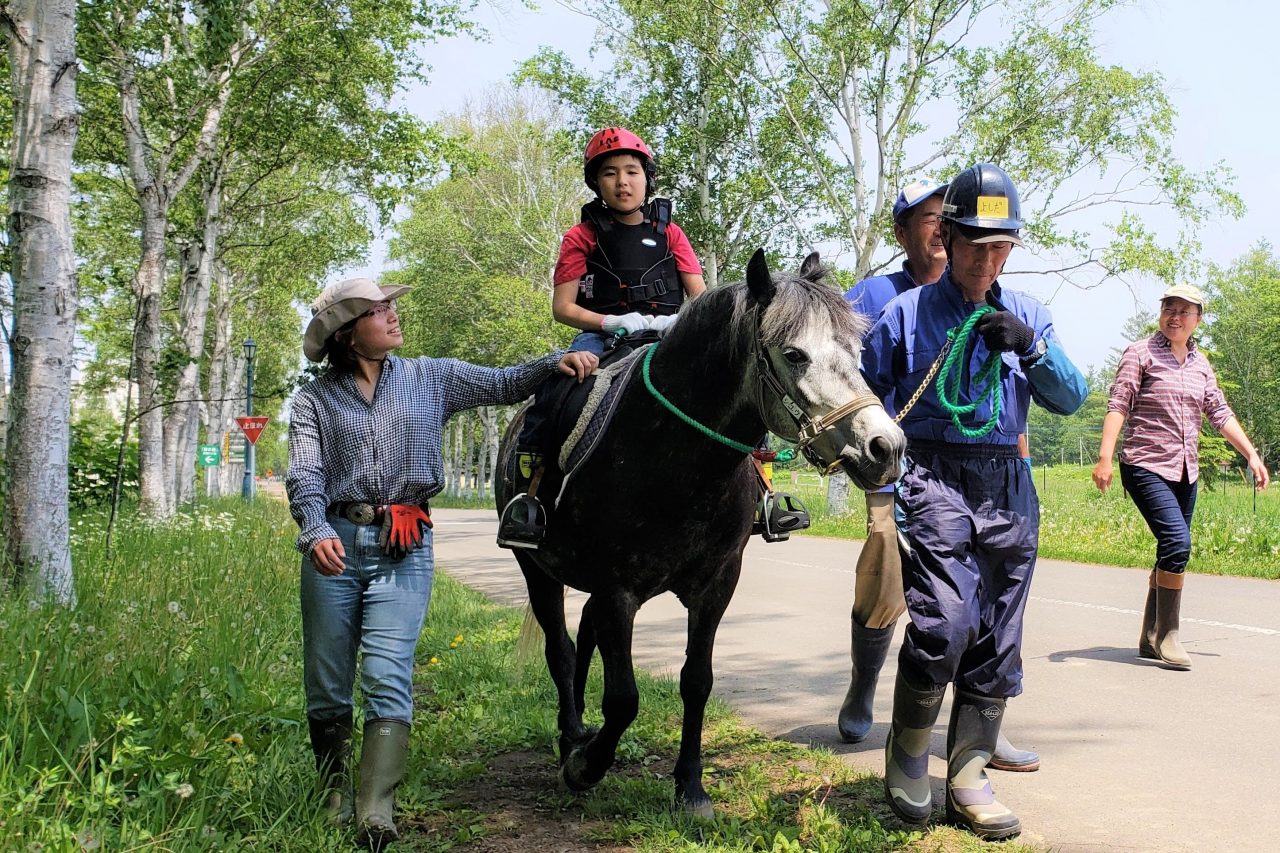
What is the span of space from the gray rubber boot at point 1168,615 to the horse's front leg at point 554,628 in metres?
3.83

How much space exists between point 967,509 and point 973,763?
92cm

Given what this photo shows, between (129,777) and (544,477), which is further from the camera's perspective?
(544,477)

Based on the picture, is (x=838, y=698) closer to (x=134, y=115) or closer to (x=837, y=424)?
(x=837, y=424)

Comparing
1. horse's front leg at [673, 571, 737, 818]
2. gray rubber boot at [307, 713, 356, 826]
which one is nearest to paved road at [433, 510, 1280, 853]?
horse's front leg at [673, 571, 737, 818]

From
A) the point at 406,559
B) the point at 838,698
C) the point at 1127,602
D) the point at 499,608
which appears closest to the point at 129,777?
the point at 406,559

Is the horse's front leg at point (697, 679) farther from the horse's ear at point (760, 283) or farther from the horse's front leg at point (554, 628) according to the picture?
the horse's ear at point (760, 283)

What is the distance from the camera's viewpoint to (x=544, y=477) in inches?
176

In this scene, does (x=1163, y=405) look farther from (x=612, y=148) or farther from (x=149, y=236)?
(x=149, y=236)

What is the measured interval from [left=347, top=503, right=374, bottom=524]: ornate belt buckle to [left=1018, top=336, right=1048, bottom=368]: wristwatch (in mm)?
2398

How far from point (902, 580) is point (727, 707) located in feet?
7.13

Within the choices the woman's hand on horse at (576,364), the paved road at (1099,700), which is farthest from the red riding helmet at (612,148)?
the paved road at (1099,700)

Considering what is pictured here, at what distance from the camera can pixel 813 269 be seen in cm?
367

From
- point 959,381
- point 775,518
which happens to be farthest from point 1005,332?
point 775,518

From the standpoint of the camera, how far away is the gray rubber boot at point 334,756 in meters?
3.73
